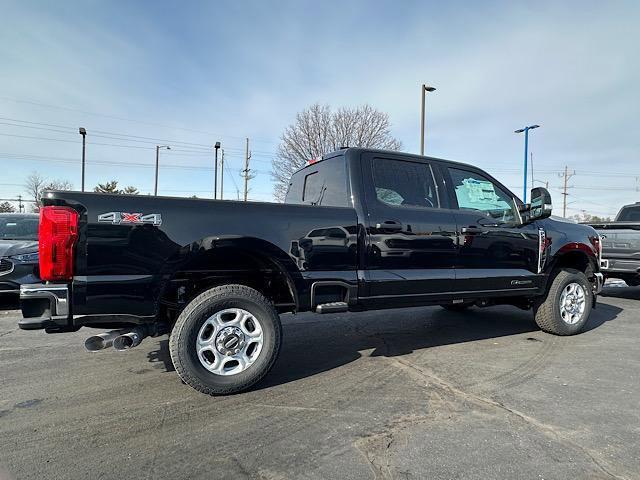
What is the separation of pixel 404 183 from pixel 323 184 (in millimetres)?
864

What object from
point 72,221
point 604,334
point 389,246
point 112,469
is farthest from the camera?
point 604,334

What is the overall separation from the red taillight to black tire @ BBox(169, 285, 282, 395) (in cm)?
91

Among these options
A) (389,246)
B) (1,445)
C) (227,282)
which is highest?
(389,246)

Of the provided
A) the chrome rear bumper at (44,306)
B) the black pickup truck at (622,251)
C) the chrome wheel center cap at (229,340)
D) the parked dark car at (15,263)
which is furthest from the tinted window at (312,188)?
the black pickup truck at (622,251)

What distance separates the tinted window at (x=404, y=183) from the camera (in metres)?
4.32

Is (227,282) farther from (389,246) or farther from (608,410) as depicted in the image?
(608,410)

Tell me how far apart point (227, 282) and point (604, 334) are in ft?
16.8

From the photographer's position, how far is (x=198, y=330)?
3400 millimetres

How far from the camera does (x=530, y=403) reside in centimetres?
342

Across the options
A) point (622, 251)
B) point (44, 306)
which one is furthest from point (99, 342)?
point (622, 251)

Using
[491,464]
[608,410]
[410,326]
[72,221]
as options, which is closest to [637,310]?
[410,326]

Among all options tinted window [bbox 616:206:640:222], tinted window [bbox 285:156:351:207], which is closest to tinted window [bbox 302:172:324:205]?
tinted window [bbox 285:156:351:207]

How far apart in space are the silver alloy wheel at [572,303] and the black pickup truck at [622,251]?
11.0 ft

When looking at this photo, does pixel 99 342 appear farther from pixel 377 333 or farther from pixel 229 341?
pixel 377 333
